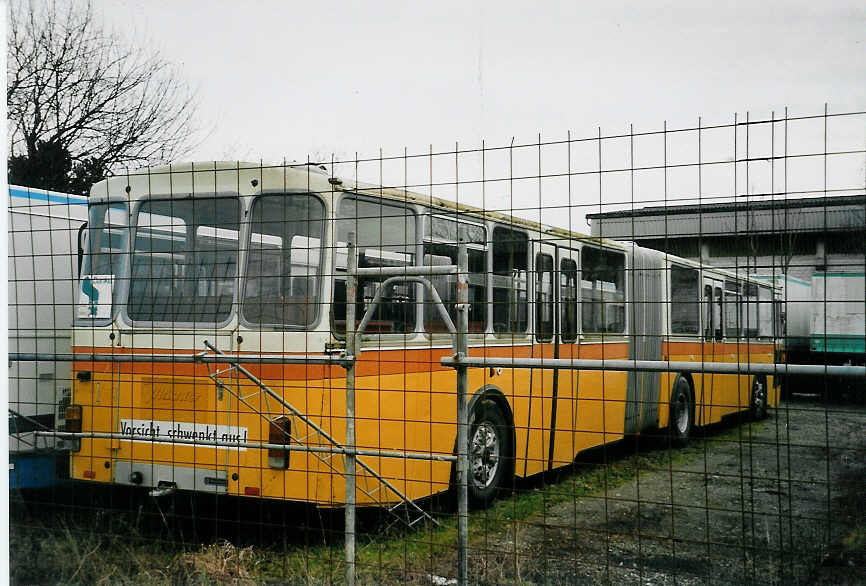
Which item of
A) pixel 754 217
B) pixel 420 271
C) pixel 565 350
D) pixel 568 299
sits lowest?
pixel 565 350

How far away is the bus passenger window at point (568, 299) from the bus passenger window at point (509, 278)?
613 millimetres

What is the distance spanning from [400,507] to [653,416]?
501 centimetres

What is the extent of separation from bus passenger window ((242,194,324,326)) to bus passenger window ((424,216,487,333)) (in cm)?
85

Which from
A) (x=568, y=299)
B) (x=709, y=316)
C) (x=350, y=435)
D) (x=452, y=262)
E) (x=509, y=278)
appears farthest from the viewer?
(x=709, y=316)

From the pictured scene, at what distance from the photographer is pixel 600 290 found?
8961 mm

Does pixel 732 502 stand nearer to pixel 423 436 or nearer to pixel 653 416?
pixel 653 416

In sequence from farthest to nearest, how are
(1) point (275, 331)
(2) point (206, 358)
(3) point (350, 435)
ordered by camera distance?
1. (1) point (275, 331)
2. (2) point (206, 358)
3. (3) point (350, 435)

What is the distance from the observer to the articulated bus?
5.90 metres

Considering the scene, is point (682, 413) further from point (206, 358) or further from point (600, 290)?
point (206, 358)

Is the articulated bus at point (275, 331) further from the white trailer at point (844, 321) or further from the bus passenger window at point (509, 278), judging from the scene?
the white trailer at point (844, 321)

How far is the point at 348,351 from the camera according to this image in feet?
17.0

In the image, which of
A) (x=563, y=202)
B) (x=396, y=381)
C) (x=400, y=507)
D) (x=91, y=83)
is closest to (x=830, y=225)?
(x=563, y=202)

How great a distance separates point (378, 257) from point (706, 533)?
9.52 feet

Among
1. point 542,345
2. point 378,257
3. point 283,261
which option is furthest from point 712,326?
point 283,261
